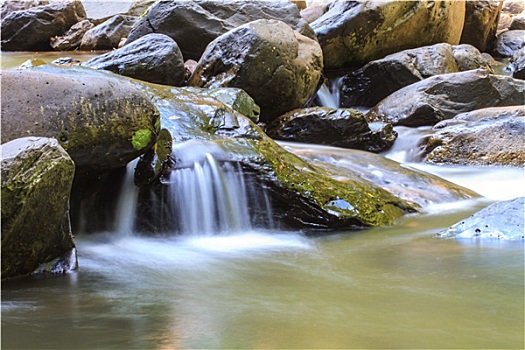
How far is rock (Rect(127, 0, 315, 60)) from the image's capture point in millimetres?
11016

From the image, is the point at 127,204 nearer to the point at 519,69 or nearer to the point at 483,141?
the point at 483,141

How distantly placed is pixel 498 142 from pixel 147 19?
6.65m

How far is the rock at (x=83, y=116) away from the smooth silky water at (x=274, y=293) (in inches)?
27.0

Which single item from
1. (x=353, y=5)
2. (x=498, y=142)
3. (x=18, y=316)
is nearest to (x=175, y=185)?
Answer: (x=18, y=316)

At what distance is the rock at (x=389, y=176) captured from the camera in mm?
5984

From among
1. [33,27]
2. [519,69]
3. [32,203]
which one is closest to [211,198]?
[32,203]

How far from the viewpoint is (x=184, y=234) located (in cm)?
496

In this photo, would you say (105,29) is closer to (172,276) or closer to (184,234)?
(184,234)

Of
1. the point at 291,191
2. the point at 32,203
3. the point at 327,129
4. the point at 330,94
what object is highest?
the point at 330,94

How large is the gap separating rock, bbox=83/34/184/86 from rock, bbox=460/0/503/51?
9.24 metres

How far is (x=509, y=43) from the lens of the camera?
1636 centimetres

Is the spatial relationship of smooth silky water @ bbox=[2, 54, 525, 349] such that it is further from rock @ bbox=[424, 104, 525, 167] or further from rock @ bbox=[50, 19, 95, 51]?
rock @ bbox=[50, 19, 95, 51]

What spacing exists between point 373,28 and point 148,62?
5433 millimetres

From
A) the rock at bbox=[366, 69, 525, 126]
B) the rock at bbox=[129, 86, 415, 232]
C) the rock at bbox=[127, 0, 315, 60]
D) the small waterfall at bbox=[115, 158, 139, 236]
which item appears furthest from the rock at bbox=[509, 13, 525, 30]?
the small waterfall at bbox=[115, 158, 139, 236]
